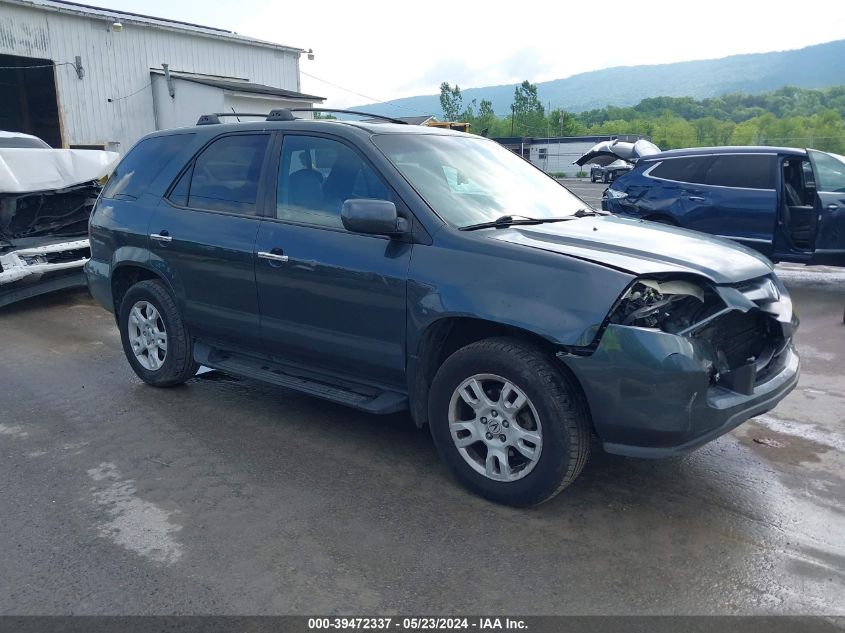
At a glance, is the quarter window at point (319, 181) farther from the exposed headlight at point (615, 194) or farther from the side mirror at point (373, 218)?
the exposed headlight at point (615, 194)

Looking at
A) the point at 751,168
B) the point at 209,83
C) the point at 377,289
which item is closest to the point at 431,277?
the point at 377,289

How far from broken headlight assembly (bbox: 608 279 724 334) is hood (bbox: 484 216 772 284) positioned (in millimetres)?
71

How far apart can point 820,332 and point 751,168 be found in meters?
2.90

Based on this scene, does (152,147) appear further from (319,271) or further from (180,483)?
(180,483)

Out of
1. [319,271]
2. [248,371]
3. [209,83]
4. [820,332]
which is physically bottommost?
A: [820,332]

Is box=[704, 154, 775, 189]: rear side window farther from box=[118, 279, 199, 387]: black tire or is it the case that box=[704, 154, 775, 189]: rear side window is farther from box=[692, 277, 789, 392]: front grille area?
box=[118, 279, 199, 387]: black tire

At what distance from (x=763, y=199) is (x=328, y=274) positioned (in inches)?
273

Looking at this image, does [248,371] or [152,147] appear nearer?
[248,371]

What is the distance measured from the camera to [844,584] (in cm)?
287

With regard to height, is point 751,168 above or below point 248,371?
above

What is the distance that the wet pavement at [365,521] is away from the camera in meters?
2.81

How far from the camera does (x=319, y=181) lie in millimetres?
4195

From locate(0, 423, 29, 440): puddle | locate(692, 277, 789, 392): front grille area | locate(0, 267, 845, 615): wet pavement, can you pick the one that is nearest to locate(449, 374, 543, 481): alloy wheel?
locate(0, 267, 845, 615): wet pavement

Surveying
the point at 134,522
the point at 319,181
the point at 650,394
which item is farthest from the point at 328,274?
the point at 650,394
